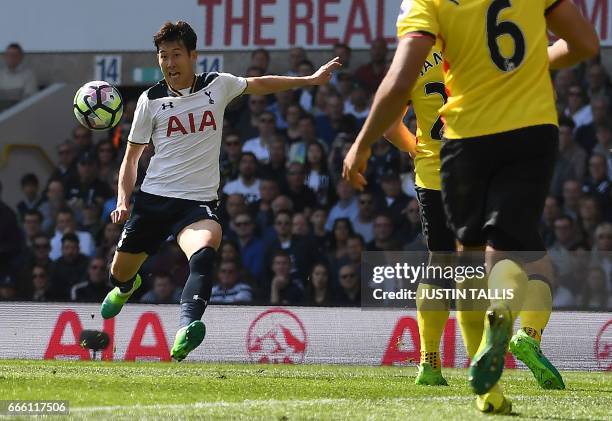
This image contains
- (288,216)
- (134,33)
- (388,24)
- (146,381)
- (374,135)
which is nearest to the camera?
(374,135)

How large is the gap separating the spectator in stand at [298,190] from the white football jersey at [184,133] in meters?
5.66

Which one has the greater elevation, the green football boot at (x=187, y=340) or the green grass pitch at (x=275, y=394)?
the green football boot at (x=187, y=340)

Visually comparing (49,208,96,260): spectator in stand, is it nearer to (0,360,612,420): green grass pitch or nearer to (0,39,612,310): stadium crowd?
(0,39,612,310): stadium crowd

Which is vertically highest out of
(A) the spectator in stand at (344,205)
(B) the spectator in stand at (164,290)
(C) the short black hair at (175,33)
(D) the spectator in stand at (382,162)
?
(C) the short black hair at (175,33)

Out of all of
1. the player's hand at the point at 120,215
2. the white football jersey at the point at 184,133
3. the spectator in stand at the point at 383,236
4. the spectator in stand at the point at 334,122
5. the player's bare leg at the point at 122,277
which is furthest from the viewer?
the spectator in stand at the point at 334,122

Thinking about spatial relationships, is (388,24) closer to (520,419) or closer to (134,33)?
(134,33)

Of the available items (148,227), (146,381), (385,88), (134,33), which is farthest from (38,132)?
Answer: (385,88)

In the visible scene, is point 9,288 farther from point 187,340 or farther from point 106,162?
point 187,340

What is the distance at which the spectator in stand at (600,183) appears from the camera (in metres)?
13.4

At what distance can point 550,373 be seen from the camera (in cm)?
765

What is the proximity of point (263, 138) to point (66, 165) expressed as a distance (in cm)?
296

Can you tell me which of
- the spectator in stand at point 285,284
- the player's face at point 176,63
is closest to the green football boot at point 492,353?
the player's face at point 176,63

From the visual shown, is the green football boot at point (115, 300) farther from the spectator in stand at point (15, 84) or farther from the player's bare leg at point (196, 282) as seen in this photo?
the spectator in stand at point (15, 84)

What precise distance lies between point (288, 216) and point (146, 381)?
663cm
